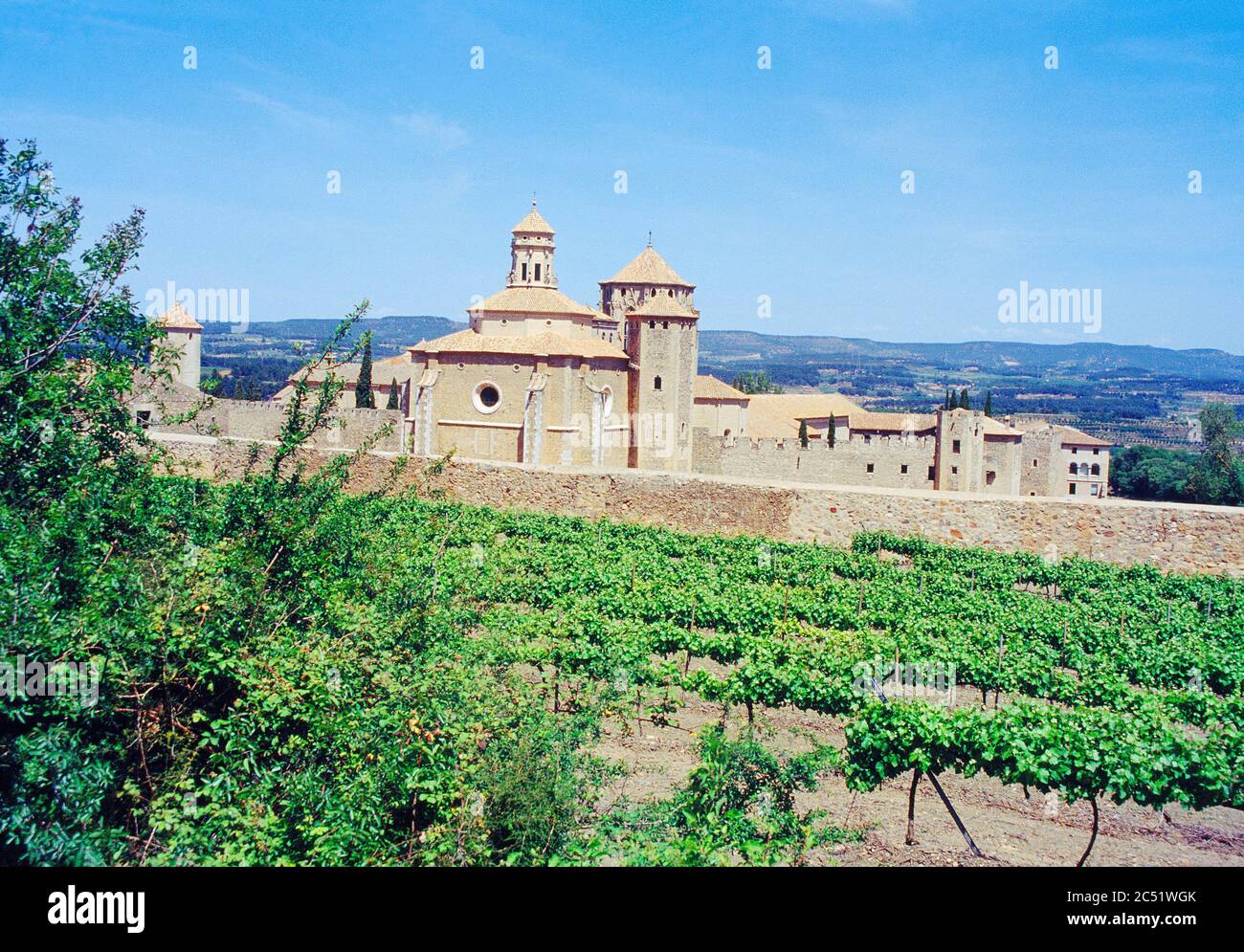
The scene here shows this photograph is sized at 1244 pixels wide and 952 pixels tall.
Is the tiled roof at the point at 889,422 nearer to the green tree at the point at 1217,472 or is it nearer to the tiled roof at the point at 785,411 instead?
the tiled roof at the point at 785,411

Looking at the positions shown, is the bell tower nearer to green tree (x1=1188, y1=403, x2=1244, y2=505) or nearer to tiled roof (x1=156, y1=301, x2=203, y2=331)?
tiled roof (x1=156, y1=301, x2=203, y2=331)

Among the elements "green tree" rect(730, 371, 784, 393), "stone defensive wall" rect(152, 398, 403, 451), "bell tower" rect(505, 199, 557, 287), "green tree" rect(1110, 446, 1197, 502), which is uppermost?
"bell tower" rect(505, 199, 557, 287)

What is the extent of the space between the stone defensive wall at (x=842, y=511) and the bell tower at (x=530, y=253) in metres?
21.1

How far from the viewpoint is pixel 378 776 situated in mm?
7355

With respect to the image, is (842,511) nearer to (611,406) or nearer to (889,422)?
(611,406)

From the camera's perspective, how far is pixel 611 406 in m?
35.8

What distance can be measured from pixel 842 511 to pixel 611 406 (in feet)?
52.5

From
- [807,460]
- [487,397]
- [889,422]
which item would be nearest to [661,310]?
[487,397]

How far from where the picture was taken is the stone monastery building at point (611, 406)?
113ft

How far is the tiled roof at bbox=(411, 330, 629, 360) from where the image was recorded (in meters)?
34.5

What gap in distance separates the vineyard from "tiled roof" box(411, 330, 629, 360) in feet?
50.8

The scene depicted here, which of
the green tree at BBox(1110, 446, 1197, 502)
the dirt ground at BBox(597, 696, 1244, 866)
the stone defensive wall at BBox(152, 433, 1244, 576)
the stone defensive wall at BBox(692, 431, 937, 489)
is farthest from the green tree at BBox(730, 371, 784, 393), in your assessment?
the dirt ground at BBox(597, 696, 1244, 866)
